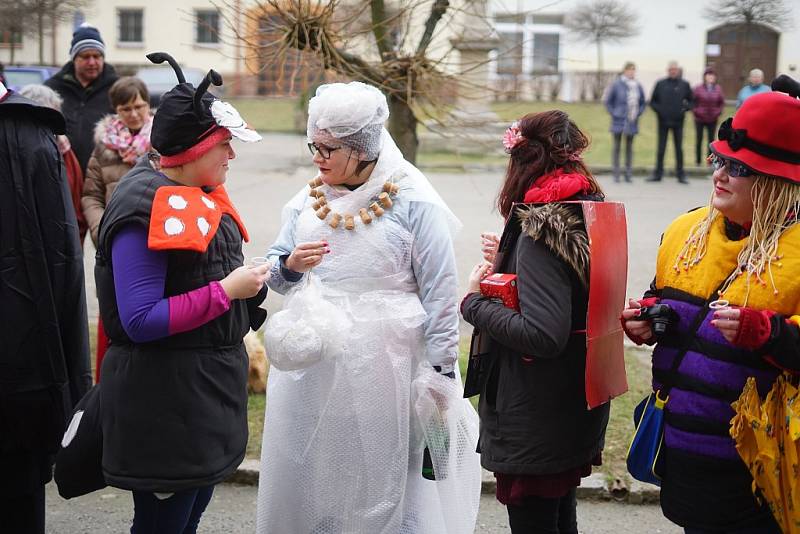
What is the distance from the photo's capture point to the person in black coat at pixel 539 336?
2934 millimetres

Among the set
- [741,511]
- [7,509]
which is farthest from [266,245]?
[741,511]

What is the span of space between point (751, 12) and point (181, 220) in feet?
109

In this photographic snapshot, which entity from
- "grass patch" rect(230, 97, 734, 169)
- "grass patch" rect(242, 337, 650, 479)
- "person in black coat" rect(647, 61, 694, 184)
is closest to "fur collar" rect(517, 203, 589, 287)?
"grass patch" rect(242, 337, 650, 479)

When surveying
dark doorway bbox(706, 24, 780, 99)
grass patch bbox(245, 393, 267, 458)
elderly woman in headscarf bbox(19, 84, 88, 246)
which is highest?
dark doorway bbox(706, 24, 780, 99)

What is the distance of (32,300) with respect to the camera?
3.27 m

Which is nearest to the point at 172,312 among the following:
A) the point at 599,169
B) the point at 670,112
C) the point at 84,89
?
the point at 84,89

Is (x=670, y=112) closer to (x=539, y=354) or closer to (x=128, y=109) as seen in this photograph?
(x=128, y=109)

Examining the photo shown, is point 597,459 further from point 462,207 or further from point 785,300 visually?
point 462,207

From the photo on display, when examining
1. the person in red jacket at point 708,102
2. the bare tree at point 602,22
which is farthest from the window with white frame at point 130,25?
the person in red jacket at point 708,102

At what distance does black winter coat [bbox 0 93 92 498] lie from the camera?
323 centimetres

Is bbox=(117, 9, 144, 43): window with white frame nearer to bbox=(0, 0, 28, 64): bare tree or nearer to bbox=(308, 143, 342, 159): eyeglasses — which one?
bbox=(0, 0, 28, 64): bare tree

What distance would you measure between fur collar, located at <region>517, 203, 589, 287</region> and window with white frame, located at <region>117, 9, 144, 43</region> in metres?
40.6

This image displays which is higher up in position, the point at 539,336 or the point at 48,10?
the point at 48,10

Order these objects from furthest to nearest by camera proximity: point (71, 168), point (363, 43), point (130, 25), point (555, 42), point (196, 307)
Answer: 1. point (130, 25)
2. point (555, 42)
3. point (363, 43)
4. point (71, 168)
5. point (196, 307)
